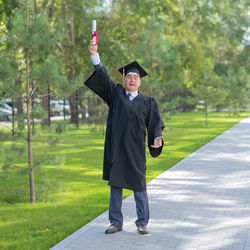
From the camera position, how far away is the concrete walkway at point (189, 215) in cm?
518

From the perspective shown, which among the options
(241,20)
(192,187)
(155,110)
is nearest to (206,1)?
(192,187)

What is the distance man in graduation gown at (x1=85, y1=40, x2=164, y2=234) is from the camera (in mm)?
5387

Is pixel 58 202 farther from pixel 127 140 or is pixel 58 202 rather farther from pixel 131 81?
pixel 131 81

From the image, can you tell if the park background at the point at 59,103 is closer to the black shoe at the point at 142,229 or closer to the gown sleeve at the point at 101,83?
the black shoe at the point at 142,229

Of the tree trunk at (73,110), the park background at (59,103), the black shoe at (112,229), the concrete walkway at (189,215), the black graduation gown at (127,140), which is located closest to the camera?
Answer: the concrete walkway at (189,215)

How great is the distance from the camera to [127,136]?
537 cm

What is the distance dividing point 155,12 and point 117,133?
1618cm

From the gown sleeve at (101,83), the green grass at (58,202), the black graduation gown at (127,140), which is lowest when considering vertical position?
the green grass at (58,202)

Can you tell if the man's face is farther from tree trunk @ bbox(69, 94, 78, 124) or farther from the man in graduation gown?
tree trunk @ bbox(69, 94, 78, 124)

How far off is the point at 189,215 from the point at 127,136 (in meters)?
1.74

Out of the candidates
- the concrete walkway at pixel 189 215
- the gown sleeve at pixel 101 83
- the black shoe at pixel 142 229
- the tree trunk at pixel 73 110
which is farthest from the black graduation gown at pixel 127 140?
the tree trunk at pixel 73 110

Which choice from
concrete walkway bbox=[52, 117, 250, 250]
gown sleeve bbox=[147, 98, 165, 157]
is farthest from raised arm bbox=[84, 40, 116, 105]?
concrete walkway bbox=[52, 117, 250, 250]

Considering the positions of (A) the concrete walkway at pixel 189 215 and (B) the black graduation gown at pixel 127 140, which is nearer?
(A) the concrete walkway at pixel 189 215

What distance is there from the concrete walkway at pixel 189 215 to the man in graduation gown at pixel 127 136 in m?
0.32
